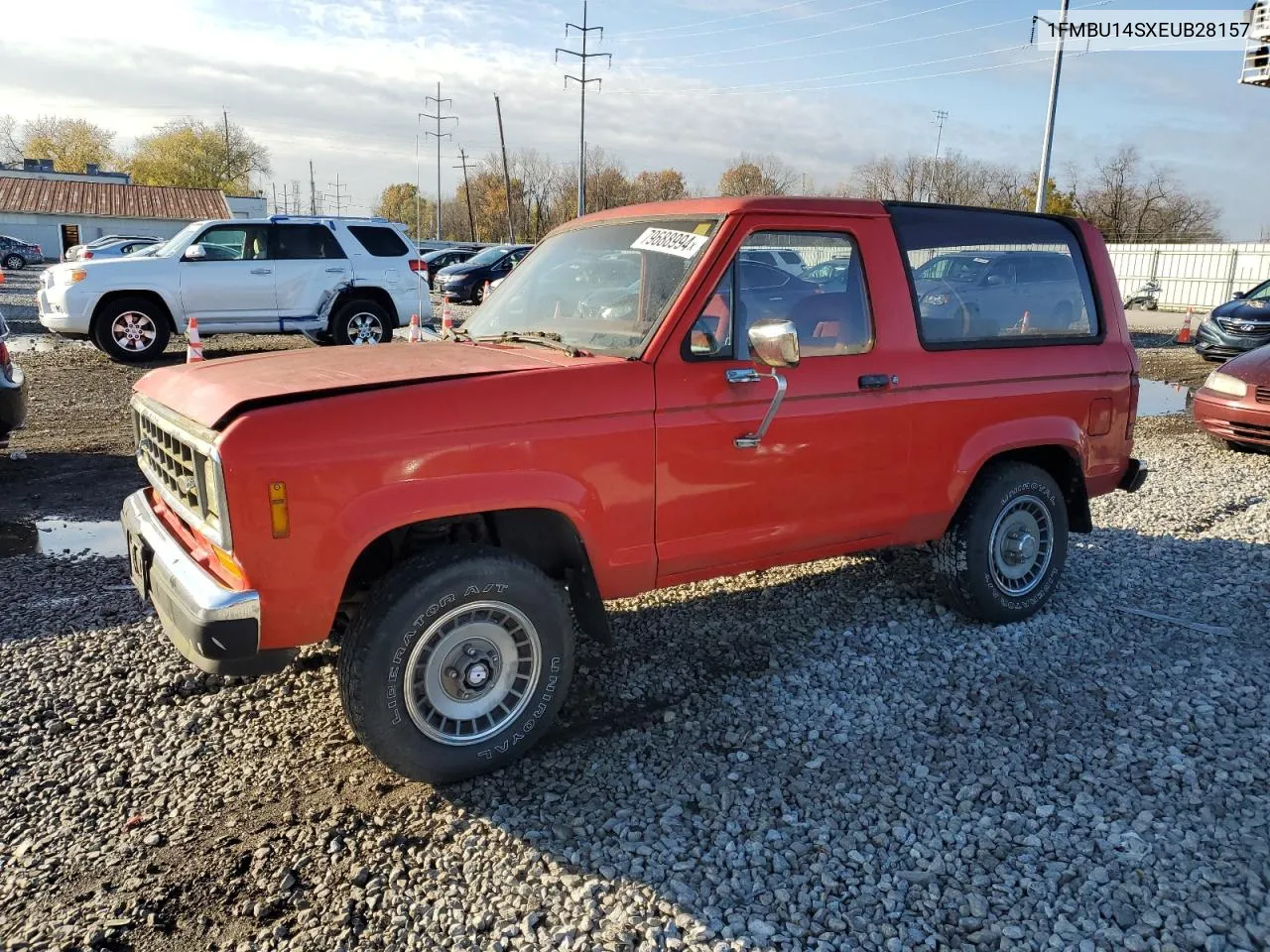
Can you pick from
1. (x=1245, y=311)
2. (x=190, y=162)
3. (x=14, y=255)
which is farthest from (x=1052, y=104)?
(x=190, y=162)

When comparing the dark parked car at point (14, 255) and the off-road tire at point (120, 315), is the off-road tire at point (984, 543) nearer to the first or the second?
the off-road tire at point (120, 315)

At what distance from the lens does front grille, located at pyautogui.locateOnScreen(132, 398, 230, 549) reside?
113 inches

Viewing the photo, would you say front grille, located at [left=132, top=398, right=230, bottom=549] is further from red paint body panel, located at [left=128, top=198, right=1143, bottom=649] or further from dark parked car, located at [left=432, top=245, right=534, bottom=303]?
dark parked car, located at [left=432, top=245, right=534, bottom=303]

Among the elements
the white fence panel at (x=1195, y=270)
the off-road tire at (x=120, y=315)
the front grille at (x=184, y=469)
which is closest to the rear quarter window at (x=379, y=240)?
the off-road tire at (x=120, y=315)

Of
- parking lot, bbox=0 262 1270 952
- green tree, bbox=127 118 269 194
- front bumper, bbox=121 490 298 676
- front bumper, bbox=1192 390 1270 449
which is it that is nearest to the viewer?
parking lot, bbox=0 262 1270 952

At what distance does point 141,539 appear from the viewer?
11.4 feet

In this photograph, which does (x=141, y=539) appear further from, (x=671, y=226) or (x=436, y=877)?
(x=671, y=226)

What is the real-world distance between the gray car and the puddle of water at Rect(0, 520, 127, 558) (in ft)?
16.1

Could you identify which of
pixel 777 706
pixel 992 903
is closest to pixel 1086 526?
pixel 777 706

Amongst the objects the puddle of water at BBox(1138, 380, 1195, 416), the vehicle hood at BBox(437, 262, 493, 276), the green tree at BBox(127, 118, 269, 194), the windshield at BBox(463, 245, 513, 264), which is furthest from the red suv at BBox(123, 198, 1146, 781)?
the green tree at BBox(127, 118, 269, 194)

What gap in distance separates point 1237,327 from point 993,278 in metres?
13.2

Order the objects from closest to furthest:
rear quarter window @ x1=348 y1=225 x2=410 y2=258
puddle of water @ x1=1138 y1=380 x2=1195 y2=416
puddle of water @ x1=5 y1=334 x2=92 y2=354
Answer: puddle of water @ x1=1138 y1=380 x2=1195 y2=416, rear quarter window @ x1=348 y1=225 x2=410 y2=258, puddle of water @ x1=5 y1=334 x2=92 y2=354

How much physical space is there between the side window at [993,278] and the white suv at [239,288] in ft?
33.0

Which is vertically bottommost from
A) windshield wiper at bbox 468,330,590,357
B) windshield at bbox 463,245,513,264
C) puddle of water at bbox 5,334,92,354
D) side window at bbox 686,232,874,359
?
puddle of water at bbox 5,334,92,354
